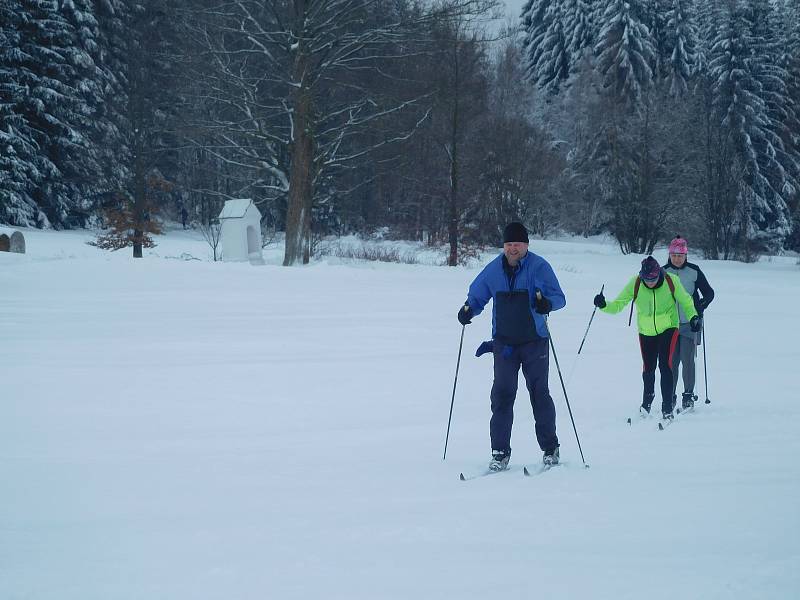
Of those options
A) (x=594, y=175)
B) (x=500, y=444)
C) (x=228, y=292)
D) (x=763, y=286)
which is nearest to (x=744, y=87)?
(x=594, y=175)

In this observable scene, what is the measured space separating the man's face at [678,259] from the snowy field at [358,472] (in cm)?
168

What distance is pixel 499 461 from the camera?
242 inches

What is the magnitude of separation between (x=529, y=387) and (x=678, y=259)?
3.69 m

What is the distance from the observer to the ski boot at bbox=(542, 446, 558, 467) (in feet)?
20.3

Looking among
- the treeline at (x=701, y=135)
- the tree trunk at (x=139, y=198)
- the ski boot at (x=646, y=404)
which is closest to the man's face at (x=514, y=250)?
the ski boot at (x=646, y=404)

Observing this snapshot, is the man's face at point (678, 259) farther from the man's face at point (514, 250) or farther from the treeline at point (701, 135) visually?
the treeline at point (701, 135)

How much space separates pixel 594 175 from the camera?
45.8 meters

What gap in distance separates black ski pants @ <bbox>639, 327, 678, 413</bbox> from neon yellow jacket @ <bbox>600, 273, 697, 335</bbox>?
3.2 inches

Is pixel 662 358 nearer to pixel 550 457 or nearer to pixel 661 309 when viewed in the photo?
pixel 661 309

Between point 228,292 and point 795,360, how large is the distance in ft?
39.1

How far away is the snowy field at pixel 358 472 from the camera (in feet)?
13.1

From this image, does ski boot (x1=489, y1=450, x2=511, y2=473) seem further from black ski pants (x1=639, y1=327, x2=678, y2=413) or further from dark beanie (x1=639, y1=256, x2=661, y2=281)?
dark beanie (x1=639, y1=256, x2=661, y2=281)

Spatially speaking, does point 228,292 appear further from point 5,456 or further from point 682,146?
point 682,146

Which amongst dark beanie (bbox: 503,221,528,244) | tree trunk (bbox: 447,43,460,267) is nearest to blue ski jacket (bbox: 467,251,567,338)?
dark beanie (bbox: 503,221,528,244)
